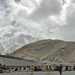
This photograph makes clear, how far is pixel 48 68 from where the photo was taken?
52.7m
